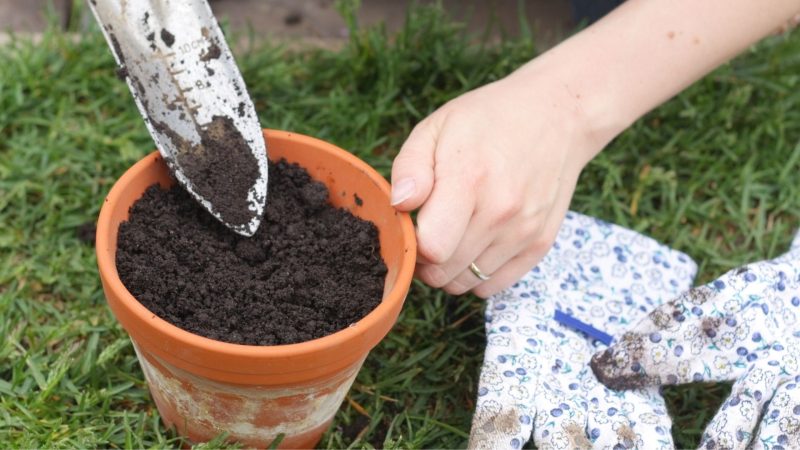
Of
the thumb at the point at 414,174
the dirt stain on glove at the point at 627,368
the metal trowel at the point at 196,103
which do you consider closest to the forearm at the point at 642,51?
the thumb at the point at 414,174

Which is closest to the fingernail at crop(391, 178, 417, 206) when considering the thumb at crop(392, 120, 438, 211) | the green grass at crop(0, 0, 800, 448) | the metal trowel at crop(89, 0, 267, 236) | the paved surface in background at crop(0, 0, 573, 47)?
the thumb at crop(392, 120, 438, 211)

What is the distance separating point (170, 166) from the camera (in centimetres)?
Result: 147

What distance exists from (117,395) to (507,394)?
0.69 meters

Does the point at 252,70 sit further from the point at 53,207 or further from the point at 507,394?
the point at 507,394

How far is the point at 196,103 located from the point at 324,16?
1.20 metres

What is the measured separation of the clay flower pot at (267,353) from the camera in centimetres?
123

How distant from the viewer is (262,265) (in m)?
1.47

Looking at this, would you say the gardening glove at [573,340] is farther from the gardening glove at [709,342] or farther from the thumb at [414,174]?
Answer: the thumb at [414,174]

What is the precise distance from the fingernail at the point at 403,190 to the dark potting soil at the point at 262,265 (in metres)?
0.11

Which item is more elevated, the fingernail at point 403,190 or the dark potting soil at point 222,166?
the dark potting soil at point 222,166

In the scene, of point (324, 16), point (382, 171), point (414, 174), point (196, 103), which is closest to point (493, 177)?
point (414, 174)

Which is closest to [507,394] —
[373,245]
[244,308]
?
[373,245]

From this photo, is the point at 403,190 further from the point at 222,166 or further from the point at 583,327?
the point at 583,327

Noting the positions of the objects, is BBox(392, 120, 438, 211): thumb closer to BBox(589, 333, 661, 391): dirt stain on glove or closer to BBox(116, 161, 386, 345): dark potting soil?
→ BBox(116, 161, 386, 345): dark potting soil
